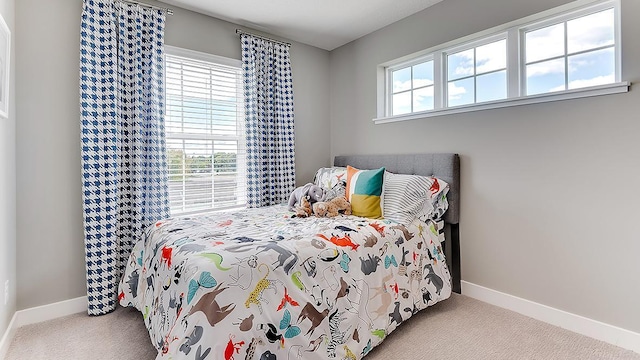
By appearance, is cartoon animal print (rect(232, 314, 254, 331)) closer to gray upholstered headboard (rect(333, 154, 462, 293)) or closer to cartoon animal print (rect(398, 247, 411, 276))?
cartoon animal print (rect(398, 247, 411, 276))

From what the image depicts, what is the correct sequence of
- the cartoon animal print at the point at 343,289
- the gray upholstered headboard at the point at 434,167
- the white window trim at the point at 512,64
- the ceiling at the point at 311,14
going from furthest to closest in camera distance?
1. the ceiling at the point at 311,14
2. the gray upholstered headboard at the point at 434,167
3. the white window trim at the point at 512,64
4. the cartoon animal print at the point at 343,289

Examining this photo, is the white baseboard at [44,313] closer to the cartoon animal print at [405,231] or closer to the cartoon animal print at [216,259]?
the cartoon animal print at [216,259]

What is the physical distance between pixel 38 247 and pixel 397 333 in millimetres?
2523

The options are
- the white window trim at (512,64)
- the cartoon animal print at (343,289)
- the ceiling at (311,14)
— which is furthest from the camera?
the ceiling at (311,14)

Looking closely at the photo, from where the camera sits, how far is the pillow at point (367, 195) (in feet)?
7.86

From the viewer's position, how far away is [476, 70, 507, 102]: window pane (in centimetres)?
243

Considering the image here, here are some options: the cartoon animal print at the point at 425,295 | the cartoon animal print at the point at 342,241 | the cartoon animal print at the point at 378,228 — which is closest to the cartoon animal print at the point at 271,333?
the cartoon animal print at the point at 342,241

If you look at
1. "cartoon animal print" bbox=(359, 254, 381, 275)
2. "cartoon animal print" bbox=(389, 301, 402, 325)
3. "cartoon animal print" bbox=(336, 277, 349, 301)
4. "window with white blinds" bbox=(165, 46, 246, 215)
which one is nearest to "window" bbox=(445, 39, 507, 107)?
"cartoon animal print" bbox=(359, 254, 381, 275)

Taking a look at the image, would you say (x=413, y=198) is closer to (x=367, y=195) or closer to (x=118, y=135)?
(x=367, y=195)

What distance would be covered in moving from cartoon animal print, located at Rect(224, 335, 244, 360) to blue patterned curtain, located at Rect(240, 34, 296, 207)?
194 centimetres

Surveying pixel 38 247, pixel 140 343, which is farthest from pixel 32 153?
pixel 140 343

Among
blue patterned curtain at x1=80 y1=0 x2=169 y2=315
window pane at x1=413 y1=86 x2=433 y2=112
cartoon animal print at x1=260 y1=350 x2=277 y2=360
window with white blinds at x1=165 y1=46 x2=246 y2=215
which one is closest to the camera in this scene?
cartoon animal print at x1=260 y1=350 x2=277 y2=360

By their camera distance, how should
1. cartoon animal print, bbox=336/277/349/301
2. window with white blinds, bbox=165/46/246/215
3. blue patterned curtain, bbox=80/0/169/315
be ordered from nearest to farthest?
cartoon animal print, bbox=336/277/349/301
blue patterned curtain, bbox=80/0/169/315
window with white blinds, bbox=165/46/246/215

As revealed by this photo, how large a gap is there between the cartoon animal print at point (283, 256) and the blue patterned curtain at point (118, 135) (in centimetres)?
145
